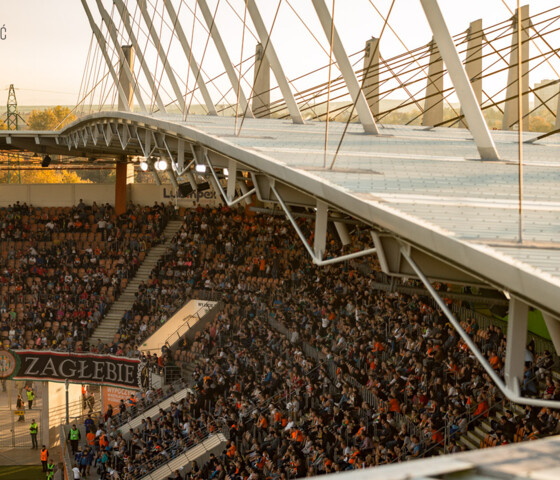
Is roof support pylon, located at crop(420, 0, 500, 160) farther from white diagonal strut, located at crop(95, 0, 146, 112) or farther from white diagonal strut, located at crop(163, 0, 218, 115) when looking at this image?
white diagonal strut, located at crop(95, 0, 146, 112)

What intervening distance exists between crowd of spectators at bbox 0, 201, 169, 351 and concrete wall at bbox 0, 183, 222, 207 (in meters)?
0.94

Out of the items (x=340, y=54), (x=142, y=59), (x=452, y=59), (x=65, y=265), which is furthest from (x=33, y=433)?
(x=452, y=59)

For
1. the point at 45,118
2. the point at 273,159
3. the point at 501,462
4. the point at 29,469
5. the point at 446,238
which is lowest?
the point at 29,469

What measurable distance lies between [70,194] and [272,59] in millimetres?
30211

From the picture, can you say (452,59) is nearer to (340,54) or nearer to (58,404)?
(340,54)

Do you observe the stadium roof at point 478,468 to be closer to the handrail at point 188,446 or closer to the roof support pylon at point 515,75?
the handrail at point 188,446

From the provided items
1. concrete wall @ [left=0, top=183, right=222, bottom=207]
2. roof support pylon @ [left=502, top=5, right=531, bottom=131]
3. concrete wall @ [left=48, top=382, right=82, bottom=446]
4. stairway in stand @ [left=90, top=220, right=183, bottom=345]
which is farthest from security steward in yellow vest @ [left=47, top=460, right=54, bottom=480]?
concrete wall @ [left=0, top=183, right=222, bottom=207]

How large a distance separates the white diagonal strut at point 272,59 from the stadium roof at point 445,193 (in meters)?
1.69

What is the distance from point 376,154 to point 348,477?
10162 mm

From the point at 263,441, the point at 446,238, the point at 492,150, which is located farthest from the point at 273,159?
the point at 263,441

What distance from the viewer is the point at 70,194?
4509cm

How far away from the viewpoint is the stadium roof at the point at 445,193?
5688mm

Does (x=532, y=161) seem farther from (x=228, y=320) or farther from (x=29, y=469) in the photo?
(x=29, y=469)

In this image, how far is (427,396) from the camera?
15.4 m
